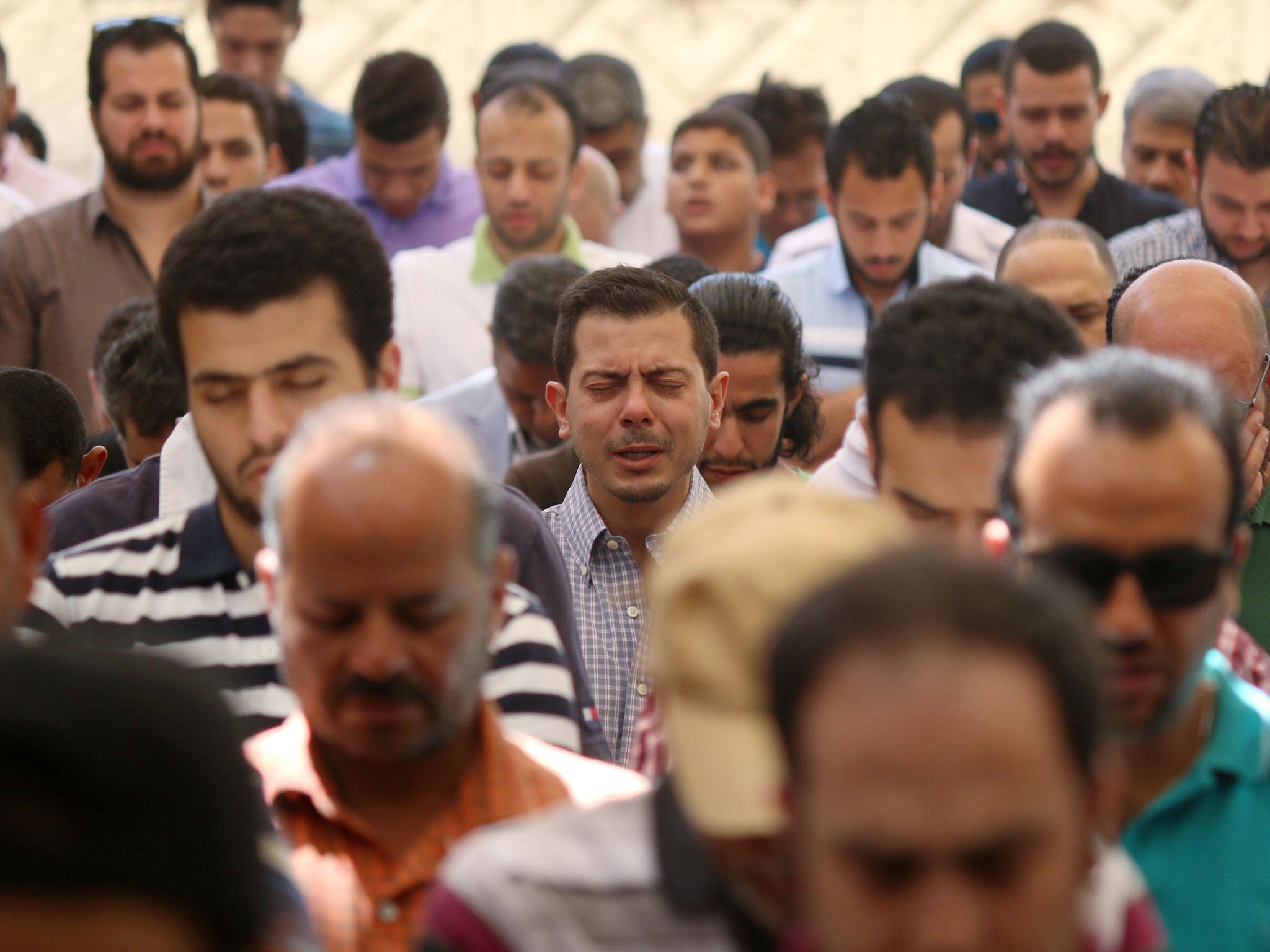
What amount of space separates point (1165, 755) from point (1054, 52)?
4.81 m

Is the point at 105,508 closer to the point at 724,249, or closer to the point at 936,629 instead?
the point at 936,629

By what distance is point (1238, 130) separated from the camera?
511 centimetres

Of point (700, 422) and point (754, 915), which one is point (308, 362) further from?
point (754, 915)

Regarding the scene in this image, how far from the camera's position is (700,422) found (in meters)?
3.52

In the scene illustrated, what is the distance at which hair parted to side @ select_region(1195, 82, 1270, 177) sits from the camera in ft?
16.7

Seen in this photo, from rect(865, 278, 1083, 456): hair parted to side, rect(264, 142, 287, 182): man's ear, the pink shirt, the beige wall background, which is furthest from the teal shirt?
the beige wall background

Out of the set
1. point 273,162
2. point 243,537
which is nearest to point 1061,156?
point 273,162

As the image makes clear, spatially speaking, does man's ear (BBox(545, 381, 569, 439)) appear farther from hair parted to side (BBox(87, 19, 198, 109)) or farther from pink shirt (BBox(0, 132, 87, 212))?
pink shirt (BBox(0, 132, 87, 212))

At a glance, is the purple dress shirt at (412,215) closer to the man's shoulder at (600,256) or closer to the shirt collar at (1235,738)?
the man's shoulder at (600,256)

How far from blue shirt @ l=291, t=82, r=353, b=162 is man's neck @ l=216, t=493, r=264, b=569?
5.31 metres

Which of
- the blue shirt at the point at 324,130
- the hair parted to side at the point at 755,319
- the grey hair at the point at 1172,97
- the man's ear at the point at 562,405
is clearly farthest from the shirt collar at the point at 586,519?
the blue shirt at the point at 324,130

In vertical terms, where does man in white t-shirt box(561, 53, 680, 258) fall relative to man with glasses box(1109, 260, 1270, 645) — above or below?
above

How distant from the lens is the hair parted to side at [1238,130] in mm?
5098

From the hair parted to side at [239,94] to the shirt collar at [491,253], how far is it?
40.2 inches
